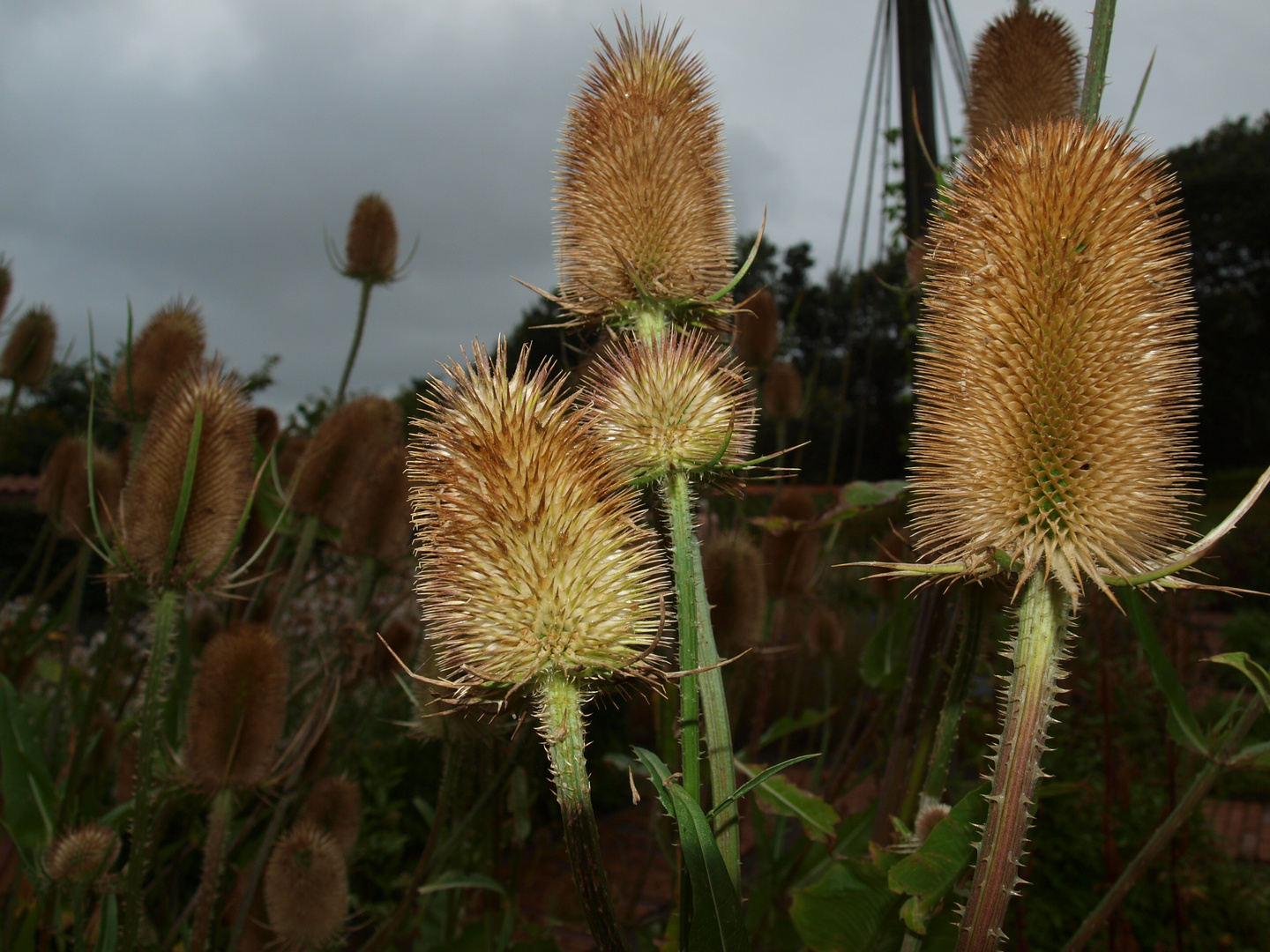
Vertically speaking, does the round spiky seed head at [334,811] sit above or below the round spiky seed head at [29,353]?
below

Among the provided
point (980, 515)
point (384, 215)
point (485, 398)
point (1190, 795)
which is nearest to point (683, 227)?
point (485, 398)

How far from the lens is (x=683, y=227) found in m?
1.55

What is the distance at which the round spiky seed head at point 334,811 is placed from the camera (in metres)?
2.58

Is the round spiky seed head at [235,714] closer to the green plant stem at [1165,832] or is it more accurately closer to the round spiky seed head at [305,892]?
the round spiky seed head at [305,892]

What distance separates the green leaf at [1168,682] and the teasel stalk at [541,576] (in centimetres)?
97

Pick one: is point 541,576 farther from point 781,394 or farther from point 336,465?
point 781,394

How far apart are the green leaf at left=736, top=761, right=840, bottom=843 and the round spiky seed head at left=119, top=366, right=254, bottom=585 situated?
1.28m

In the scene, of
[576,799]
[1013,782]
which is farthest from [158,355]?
[1013,782]

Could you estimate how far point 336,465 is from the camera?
10.1ft

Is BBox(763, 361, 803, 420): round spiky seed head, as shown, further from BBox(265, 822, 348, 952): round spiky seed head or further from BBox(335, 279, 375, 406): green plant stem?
BBox(265, 822, 348, 952): round spiky seed head

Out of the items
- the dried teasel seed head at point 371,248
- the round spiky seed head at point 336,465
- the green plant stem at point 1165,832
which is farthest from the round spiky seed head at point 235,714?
the dried teasel seed head at point 371,248

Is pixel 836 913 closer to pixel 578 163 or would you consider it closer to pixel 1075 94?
pixel 578 163

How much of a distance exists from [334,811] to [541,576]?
6.57 feet

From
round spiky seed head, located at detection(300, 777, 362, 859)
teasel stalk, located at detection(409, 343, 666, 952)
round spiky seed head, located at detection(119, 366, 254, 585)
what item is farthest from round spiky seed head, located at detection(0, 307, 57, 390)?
teasel stalk, located at detection(409, 343, 666, 952)
